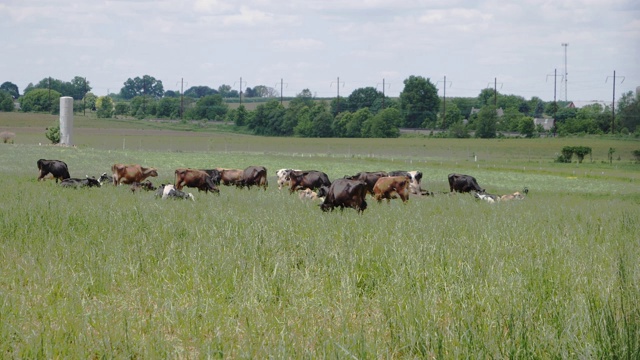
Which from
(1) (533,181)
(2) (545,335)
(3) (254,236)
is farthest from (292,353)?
(1) (533,181)

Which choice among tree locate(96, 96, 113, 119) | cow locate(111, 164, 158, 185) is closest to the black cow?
cow locate(111, 164, 158, 185)

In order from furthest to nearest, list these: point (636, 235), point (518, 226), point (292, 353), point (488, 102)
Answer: point (488, 102) < point (518, 226) < point (636, 235) < point (292, 353)

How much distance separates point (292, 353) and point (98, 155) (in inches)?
1664

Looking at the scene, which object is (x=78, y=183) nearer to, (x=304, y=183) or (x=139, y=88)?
(x=304, y=183)

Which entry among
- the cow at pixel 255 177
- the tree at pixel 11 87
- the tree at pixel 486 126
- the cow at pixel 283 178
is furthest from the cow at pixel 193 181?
the tree at pixel 11 87

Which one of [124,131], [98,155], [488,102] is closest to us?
[98,155]

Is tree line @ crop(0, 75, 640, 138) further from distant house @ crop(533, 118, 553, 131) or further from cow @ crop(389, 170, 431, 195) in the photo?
cow @ crop(389, 170, 431, 195)

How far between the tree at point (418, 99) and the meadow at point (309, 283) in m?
105

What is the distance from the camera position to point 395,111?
115 metres

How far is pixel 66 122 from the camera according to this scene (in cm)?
5888

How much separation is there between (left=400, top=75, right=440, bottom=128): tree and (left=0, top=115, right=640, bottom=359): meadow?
344 ft

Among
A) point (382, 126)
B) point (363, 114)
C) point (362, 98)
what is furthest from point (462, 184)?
point (362, 98)

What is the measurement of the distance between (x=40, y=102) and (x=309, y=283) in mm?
122649

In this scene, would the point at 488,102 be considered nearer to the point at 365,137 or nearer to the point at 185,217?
the point at 365,137
